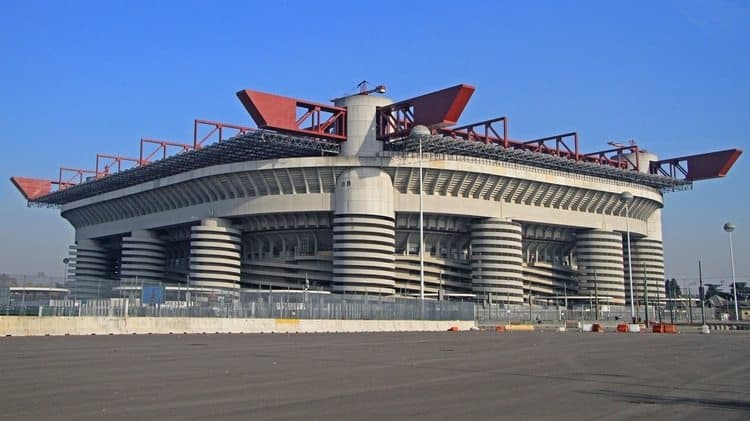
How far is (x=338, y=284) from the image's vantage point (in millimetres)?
90000

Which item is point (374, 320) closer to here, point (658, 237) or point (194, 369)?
point (194, 369)

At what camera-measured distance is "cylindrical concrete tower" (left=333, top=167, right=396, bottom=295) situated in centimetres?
8869

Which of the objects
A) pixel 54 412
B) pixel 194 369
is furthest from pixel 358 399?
pixel 194 369

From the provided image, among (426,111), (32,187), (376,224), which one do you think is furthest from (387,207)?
(32,187)

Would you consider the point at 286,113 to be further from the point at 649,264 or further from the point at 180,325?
the point at 649,264

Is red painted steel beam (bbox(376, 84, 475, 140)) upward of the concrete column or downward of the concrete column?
upward

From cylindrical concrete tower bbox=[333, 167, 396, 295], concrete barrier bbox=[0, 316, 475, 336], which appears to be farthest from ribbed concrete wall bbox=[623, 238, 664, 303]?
concrete barrier bbox=[0, 316, 475, 336]

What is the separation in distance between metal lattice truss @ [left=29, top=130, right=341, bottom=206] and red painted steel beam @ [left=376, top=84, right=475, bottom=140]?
645 cm

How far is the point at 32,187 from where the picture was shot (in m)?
131

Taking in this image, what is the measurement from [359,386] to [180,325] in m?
34.5

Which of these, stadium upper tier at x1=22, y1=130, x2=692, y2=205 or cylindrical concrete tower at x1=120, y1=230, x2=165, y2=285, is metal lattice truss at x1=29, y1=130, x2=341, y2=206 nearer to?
stadium upper tier at x1=22, y1=130, x2=692, y2=205

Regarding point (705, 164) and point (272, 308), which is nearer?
→ point (272, 308)

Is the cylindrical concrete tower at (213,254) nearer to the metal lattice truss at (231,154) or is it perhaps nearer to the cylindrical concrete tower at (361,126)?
the metal lattice truss at (231,154)

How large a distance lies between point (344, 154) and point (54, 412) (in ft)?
254
